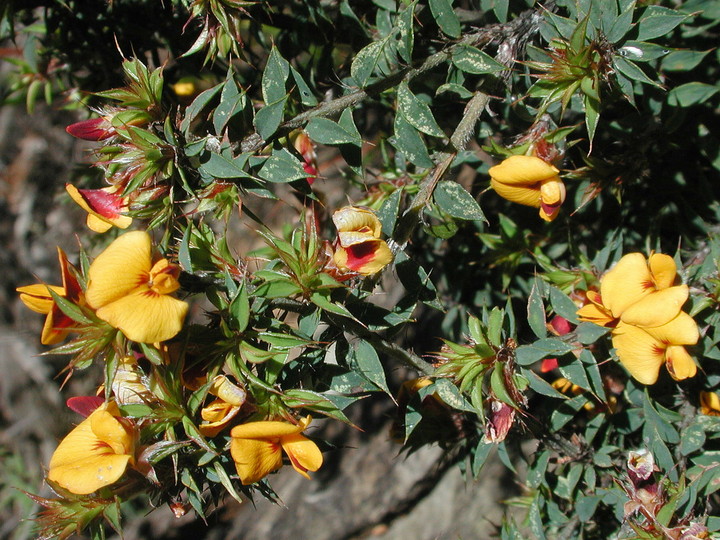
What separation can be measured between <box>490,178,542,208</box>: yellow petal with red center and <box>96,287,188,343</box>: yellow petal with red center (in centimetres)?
70

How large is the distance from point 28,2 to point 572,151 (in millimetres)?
1560

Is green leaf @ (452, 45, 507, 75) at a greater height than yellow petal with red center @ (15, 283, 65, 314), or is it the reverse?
green leaf @ (452, 45, 507, 75)

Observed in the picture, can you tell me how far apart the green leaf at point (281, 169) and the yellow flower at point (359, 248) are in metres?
0.12

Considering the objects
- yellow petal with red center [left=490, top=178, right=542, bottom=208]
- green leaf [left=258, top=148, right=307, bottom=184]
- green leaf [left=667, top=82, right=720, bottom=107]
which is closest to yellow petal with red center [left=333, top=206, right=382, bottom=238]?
green leaf [left=258, top=148, right=307, bottom=184]

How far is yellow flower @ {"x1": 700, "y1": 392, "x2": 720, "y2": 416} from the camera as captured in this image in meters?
1.51

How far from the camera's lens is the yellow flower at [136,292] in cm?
95

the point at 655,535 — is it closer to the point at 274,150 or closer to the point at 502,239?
the point at 502,239

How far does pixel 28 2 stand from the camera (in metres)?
1.71

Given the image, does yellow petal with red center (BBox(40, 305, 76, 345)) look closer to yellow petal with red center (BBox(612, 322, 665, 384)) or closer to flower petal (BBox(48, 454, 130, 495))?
flower petal (BBox(48, 454, 130, 495))

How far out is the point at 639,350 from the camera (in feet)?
4.18

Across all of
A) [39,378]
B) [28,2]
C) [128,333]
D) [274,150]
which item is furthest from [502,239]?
[39,378]

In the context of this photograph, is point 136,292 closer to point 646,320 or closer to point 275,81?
point 275,81

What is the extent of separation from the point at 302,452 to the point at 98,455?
14.0 inches

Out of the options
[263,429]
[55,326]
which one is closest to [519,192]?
[263,429]
